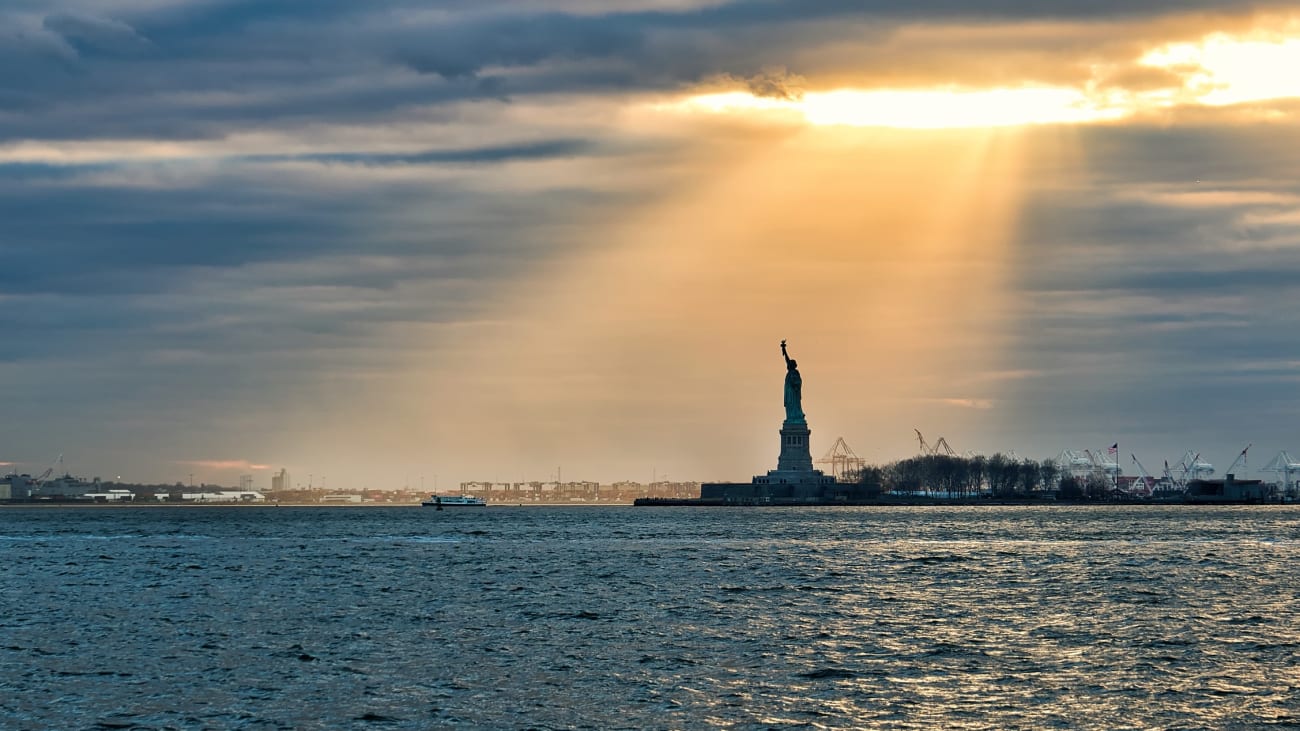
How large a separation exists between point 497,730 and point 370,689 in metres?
9.35

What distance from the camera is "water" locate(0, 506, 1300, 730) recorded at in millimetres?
49062

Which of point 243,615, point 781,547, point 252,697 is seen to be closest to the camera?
point 252,697

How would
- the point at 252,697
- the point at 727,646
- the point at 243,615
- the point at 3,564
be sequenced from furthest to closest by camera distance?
the point at 3,564 → the point at 243,615 → the point at 727,646 → the point at 252,697

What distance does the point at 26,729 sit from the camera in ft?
151

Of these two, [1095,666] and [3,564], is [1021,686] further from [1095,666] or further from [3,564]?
[3,564]

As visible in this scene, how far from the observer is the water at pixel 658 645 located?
49062 millimetres

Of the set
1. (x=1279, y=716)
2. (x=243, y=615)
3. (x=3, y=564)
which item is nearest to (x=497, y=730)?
(x=1279, y=716)

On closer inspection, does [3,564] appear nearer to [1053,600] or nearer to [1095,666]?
[1053,600]

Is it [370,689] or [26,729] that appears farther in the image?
[370,689]

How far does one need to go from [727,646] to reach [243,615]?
28.5m

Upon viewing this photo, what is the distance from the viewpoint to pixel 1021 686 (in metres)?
53.3

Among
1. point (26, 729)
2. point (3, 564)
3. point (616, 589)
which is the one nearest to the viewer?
point (26, 729)

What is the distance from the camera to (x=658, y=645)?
65.8 metres

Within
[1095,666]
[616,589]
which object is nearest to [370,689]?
[1095,666]
